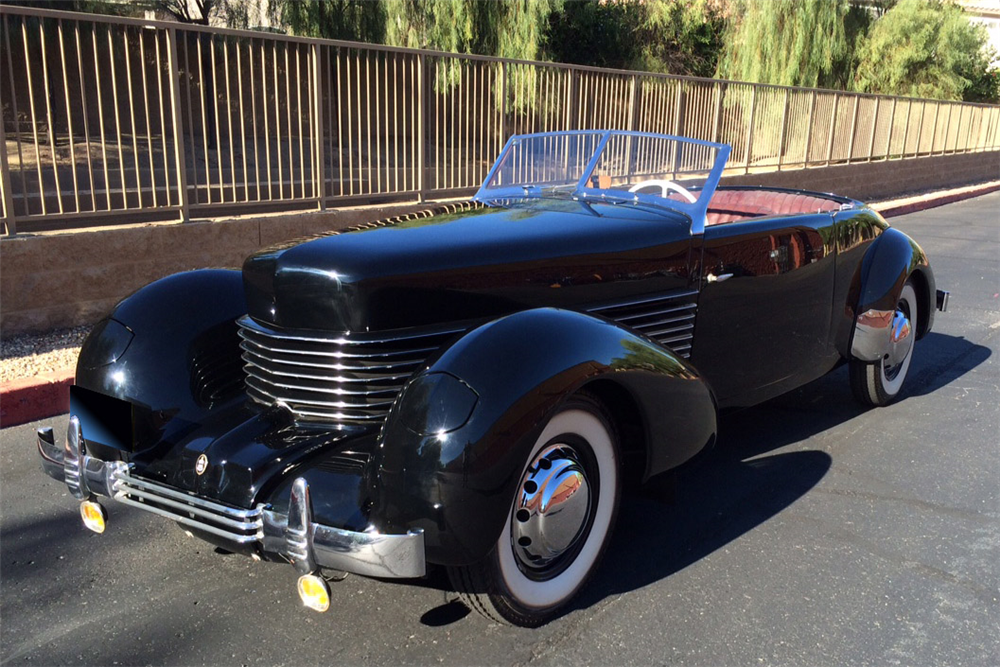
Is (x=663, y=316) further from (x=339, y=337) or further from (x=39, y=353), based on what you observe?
(x=39, y=353)

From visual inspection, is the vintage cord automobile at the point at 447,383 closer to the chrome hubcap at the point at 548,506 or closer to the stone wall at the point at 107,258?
the chrome hubcap at the point at 548,506

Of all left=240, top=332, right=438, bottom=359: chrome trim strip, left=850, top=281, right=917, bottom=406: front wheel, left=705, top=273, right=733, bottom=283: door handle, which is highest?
left=705, top=273, right=733, bottom=283: door handle

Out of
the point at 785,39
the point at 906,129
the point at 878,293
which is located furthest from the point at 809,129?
the point at 878,293

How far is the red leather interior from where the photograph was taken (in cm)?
472

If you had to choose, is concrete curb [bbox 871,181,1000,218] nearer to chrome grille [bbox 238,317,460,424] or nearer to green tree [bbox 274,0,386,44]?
green tree [bbox 274,0,386,44]

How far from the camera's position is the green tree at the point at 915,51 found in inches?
984

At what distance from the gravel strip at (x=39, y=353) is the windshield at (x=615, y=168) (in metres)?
2.87

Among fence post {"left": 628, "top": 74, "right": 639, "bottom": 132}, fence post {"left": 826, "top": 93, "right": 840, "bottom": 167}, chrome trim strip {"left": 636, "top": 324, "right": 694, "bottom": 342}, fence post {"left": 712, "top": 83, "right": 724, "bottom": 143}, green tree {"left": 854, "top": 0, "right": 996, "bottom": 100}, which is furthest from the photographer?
green tree {"left": 854, "top": 0, "right": 996, "bottom": 100}

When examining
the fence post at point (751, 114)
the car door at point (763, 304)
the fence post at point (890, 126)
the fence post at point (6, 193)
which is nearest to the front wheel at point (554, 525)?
the car door at point (763, 304)

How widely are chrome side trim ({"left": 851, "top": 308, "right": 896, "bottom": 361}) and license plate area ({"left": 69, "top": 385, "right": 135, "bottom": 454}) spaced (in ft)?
11.7

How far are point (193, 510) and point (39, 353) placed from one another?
3450 mm

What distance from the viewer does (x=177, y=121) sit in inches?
249

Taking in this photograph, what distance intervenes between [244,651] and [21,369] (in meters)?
3.22

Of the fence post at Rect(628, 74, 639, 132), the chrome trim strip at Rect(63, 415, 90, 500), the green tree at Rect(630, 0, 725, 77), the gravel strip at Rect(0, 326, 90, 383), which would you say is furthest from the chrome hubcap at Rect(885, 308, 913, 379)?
the green tree at Rect(630, 0, 725, 77)
